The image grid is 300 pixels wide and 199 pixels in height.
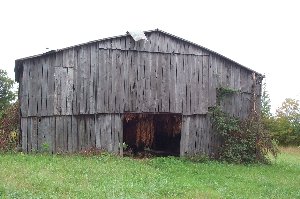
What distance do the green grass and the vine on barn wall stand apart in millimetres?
1563

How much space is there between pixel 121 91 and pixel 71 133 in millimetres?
3401

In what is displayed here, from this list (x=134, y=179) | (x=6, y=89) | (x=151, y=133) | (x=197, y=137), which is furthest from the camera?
(x=6, y=89)

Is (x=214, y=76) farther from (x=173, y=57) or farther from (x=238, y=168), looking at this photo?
(x=238, y=168)

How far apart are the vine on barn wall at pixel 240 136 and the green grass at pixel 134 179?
156cm

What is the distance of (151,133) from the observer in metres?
24.9

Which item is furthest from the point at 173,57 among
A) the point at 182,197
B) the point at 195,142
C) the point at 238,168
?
the point at 182,197

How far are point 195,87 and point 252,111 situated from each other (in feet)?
12.4

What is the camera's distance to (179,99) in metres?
23.2

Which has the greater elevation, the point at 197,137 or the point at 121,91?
the point at 121,91

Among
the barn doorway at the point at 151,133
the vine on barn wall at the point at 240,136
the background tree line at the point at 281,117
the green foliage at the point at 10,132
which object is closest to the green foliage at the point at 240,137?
the vine on barn wall at the point at 240,136

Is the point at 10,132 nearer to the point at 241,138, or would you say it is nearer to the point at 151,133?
the point at 151,133

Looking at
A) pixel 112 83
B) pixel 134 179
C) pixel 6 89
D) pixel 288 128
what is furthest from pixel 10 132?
pixel 288 128

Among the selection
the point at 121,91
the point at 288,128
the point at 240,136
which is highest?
the point at 121,91

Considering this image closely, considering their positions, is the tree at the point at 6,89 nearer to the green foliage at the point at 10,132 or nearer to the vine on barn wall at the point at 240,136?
the green foliage at the point at 10,132
